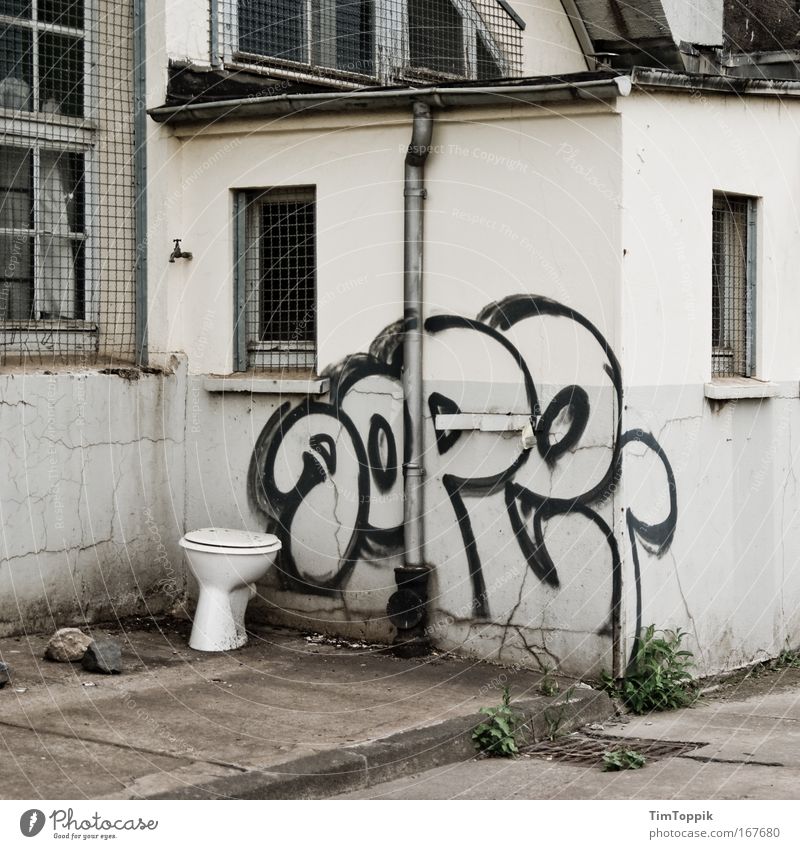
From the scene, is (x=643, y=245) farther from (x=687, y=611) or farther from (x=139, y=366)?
(x=139, y=366)

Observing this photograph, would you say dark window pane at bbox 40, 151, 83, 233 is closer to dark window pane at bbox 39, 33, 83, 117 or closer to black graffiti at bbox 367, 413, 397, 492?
dark window pane at bbox 39, 33, 83, 117

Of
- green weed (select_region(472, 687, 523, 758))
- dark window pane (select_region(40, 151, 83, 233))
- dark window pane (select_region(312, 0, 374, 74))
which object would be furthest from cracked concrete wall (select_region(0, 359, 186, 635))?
green weed (select_region(472, 687, 523, 758))

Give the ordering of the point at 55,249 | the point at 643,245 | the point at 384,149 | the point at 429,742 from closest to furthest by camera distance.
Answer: the point at 429,742, the point at 643,245, the point at 384,149, the point at 55,249

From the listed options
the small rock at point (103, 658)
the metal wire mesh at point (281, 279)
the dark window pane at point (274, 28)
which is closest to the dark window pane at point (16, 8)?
the dark window pane at point (274, 28)

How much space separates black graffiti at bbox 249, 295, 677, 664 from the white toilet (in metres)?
0.52

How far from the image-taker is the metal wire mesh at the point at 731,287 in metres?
8.76

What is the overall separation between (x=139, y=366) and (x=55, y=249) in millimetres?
947

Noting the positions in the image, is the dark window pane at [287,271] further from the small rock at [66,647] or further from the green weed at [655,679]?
the green weed at [655,679]

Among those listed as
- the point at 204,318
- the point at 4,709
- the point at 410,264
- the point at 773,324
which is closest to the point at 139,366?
the point at 204,318

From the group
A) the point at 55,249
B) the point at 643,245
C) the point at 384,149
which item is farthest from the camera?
the point at 55,249

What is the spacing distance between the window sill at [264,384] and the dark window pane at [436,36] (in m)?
3.50

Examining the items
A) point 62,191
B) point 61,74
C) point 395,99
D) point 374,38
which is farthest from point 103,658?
point 374,38

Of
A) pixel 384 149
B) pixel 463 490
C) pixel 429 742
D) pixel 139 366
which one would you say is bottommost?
pixel 429 742

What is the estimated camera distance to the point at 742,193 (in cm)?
866
